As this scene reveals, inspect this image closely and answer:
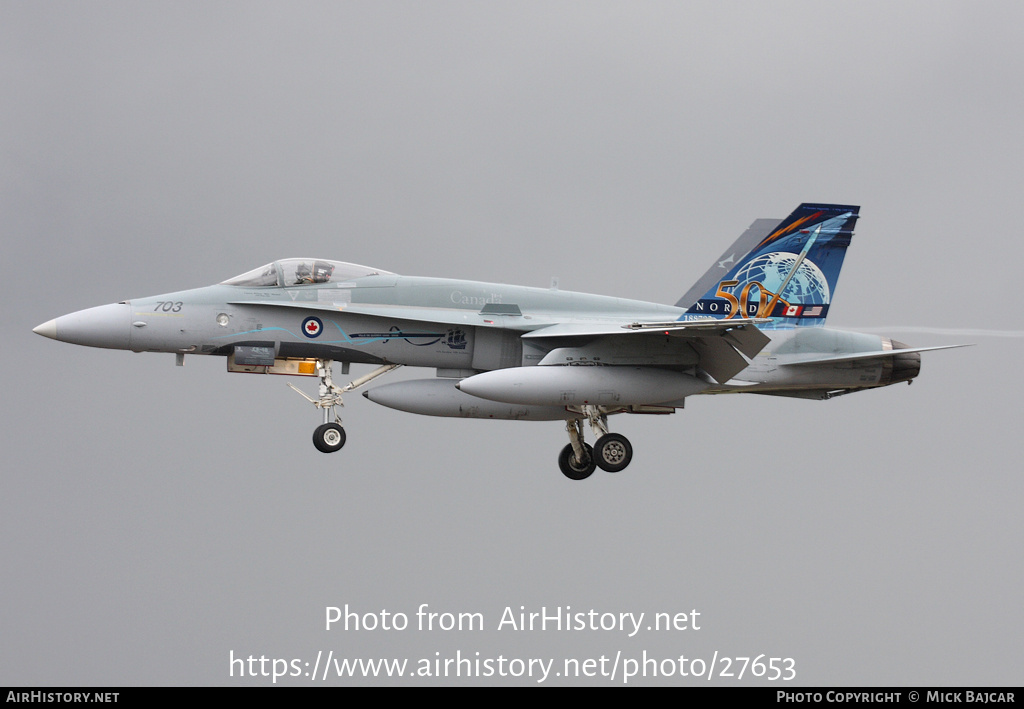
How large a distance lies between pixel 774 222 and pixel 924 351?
3.19 metres

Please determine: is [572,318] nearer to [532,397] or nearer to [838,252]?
[532,397]

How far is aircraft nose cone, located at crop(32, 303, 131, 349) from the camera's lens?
21.4 metres

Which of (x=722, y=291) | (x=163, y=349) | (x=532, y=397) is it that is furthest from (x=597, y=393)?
(x=163, y=349)

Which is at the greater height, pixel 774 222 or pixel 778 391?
pixel 774 222

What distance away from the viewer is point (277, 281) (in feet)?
72.1

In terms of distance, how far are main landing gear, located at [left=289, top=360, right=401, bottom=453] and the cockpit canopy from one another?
1.28 meters

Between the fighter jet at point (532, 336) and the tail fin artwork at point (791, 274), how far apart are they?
2 centimetres

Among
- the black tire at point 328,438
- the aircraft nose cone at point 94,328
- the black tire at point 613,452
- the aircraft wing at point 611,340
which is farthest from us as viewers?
the black tire at point 613,452

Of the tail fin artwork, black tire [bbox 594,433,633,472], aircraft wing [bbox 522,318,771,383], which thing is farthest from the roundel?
the tail fin artwork

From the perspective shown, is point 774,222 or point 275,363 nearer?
point 275,363

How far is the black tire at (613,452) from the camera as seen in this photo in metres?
23.0

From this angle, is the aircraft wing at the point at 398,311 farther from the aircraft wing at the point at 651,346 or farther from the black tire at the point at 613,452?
the black tire at the point at 613,452

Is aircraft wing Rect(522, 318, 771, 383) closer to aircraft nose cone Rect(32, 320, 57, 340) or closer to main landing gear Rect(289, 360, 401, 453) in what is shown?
main landing gear Rect(289, 360, 401, 453)

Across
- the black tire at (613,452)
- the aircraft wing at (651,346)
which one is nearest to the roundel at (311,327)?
the aircraft wing at (651,346)
